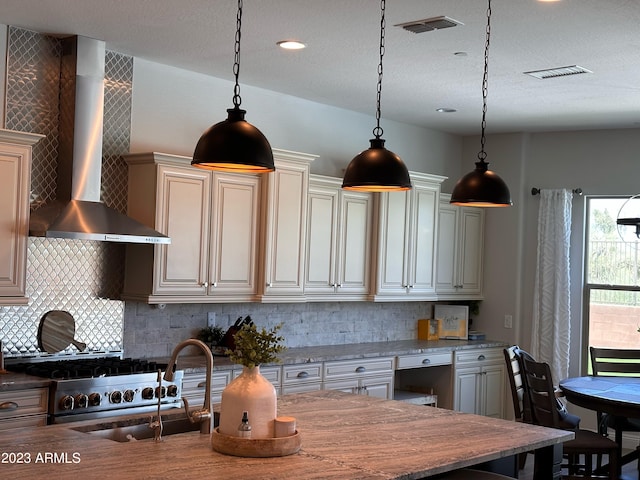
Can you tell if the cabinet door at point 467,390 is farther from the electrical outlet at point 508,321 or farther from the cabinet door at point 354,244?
the cabinet door at point 354,244

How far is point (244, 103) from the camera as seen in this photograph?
20.2 feet

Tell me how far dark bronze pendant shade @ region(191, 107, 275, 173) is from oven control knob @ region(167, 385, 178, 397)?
212cm

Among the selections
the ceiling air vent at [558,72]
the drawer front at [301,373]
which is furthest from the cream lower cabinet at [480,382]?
the ceiling air vent at [558,72]

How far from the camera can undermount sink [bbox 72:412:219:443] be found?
10.5ft

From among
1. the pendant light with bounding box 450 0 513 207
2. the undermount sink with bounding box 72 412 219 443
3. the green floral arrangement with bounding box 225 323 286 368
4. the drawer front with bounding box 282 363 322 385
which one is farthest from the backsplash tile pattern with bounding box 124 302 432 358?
the green floral arrangement with bounding box 225 323 286 368

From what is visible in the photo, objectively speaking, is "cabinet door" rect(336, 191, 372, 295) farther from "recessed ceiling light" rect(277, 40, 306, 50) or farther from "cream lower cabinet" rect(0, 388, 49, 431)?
"cream lower cabinet" rect(0, 388, 49, 431)

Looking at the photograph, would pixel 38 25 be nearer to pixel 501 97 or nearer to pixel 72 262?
pixel 72 262

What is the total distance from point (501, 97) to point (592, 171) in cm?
167

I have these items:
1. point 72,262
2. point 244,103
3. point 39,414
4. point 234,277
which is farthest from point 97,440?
point 244,103

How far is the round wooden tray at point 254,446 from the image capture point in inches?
110

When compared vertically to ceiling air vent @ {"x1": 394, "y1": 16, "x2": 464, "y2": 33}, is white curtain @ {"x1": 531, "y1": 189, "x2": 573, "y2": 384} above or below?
below

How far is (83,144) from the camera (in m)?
4.93

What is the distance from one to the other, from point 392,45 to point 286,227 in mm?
1636

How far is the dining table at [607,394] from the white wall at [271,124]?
2.63 m
